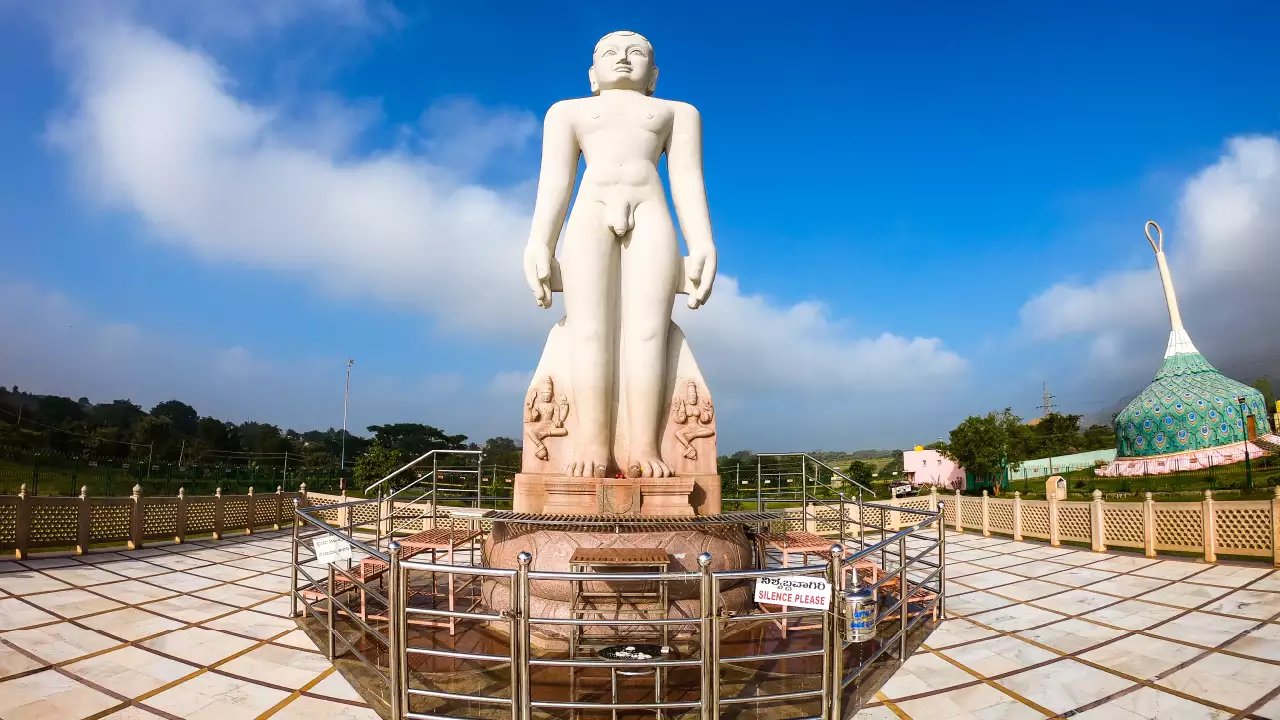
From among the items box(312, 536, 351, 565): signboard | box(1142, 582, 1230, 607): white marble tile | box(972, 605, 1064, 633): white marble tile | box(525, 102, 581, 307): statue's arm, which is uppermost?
box(525, 102, 581, 307): statue's arm

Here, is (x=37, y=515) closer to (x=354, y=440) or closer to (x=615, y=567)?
(x=615, y=567)

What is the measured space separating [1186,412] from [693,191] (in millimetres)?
31586

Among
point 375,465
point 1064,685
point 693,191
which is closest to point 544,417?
point 693,191

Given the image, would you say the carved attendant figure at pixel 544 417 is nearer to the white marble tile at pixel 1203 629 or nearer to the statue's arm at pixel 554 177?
the statue's arm at pixel 554 177

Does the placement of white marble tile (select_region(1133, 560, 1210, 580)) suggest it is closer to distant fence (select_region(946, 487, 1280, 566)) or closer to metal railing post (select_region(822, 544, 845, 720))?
distant fence (select_region(946, 487, 1280, 566))

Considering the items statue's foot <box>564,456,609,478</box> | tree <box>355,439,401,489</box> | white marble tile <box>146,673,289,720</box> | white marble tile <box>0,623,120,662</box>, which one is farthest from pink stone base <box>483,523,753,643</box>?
tree <box>355,439,401,489</box>

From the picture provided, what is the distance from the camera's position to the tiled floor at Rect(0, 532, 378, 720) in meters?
3.63

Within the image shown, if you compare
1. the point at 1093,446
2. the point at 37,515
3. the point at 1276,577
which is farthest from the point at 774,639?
the point at 1093,446

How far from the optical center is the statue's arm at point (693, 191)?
6676 mm

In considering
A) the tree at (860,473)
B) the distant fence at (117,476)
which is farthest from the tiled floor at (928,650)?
the tree at (860,473)

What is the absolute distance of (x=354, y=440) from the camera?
38.7 meters

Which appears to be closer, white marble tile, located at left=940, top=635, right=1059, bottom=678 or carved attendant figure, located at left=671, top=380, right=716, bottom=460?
white marble tile, located at left=940, top=635, right=1059, bottom=678

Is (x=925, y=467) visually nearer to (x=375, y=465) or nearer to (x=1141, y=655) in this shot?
(x=375, y=465)

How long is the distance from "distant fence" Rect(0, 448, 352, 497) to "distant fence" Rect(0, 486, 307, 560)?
1333 mm
